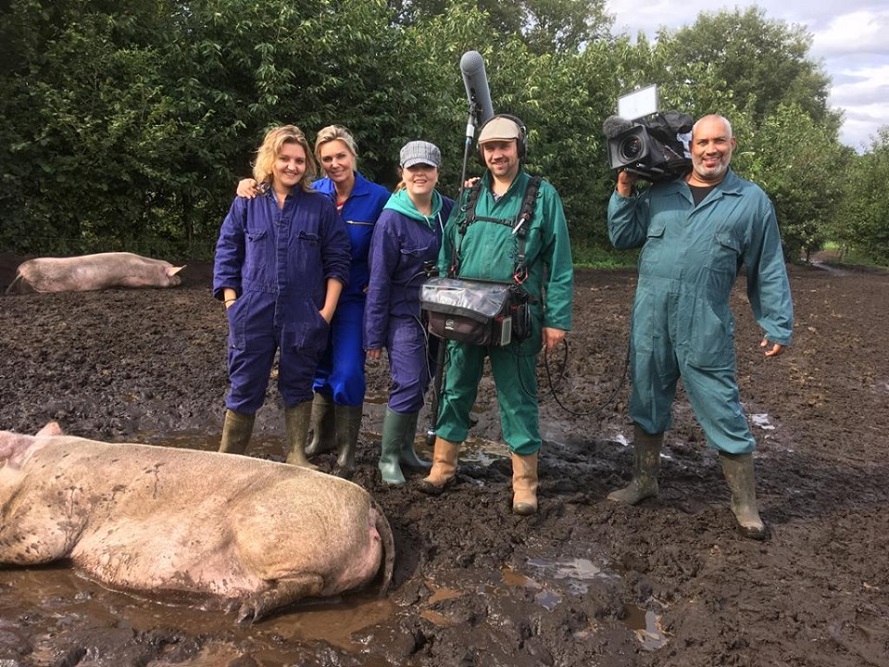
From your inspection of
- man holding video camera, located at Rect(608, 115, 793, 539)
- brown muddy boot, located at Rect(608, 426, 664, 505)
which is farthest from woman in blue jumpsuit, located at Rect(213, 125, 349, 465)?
brown muddy boot, located at Rect(608, 426, 664, 505)

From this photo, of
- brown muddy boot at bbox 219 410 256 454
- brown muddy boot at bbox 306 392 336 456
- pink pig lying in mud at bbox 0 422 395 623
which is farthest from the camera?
brown muddy boot at bbox 306 392 336 456

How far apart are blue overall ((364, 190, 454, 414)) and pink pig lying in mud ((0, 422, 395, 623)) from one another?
125cm

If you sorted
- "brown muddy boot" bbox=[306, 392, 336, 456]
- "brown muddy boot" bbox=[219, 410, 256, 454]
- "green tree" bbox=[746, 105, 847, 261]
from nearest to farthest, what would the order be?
1. "brown muddy boot" bbox=[219, 410, 256, 454]
2. "brown muddy boot" bbox=[306, 392, 336, 456]
3. "green tree" bbox=[746, 105, 847, 261]

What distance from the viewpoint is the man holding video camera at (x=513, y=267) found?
409cm

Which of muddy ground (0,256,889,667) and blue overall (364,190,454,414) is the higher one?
blue overall (364,190,454,414)

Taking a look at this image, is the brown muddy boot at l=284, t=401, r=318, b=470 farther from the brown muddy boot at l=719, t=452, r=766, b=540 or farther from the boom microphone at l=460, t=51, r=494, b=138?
the brown muddy boot at l=719, t=452, r=766, b=540

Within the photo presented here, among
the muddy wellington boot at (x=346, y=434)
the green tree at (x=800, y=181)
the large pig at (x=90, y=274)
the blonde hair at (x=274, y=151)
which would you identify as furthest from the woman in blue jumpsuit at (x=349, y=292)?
the green tree at (x=800, y=181)

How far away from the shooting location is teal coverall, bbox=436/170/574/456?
13.5 feet

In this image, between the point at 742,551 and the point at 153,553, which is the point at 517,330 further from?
the point at 153,553

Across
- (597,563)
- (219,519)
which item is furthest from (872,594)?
(219,519)

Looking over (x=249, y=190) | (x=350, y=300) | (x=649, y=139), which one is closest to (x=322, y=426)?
(x=350, y=300)

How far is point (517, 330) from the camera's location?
13.4 feet

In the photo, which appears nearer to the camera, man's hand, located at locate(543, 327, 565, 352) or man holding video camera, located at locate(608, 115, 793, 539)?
man holding video camera, located at locate(608, 115, 793, 539)

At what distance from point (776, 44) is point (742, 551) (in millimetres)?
49647
